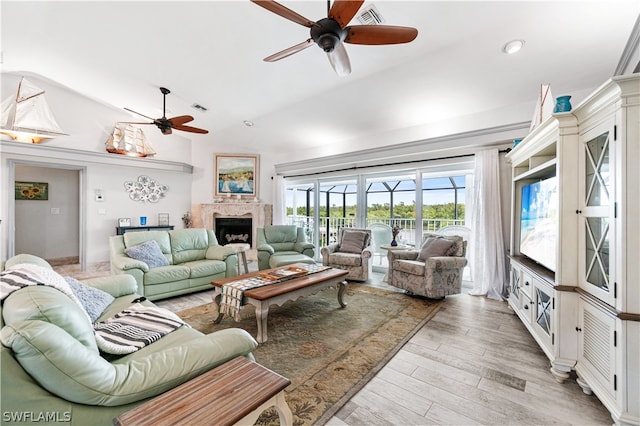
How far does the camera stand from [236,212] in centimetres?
648

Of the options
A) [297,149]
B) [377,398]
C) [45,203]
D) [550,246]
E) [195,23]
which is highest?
[195,23]

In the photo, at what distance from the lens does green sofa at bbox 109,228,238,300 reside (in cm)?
327

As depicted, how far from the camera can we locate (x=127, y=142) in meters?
5.30

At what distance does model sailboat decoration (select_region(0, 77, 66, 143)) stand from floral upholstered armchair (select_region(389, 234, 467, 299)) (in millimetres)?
6177

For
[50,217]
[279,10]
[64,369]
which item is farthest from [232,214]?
[64,369]

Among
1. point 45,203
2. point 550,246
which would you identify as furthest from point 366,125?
point 45,203

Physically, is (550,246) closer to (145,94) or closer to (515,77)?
(515,77)

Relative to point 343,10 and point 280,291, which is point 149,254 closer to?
point 280,291

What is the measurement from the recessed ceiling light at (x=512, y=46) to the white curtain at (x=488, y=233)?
53.9 inches

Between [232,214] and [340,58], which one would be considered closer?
[340,58]

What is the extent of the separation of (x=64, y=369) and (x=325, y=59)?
3.44 m

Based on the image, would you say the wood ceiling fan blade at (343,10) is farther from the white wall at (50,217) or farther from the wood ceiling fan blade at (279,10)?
the white wall at (50,217)

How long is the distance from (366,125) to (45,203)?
7.13 m

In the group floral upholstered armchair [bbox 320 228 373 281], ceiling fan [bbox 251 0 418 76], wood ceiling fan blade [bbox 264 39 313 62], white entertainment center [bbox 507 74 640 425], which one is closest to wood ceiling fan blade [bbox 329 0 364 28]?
ceiling fan [bbox 251 0 418 76]
